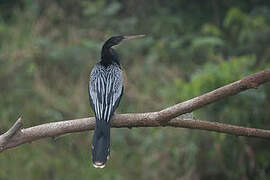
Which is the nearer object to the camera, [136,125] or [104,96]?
[136,125]

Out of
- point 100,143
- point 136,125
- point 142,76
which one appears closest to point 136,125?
point 136,125

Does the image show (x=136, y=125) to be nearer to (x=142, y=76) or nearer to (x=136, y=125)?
(x=136, y=125)

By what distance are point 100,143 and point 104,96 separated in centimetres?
55

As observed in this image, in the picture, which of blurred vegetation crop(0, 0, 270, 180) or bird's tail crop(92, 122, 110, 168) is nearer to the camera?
bird's tail crop(92, 122, 110, 168)

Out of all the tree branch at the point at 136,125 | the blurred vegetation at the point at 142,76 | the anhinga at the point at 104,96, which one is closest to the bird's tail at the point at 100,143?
the anhinga at the point at 104,96

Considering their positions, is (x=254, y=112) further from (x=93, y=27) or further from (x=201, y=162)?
(x=93, y=27)

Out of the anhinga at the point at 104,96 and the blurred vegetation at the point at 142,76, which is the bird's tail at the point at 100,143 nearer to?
the anhinga at the point at 104,96

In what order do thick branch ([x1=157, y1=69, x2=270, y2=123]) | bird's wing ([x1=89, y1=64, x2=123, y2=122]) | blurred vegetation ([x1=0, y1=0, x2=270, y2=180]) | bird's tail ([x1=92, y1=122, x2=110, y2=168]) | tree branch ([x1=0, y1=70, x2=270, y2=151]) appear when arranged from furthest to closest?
blurred vegetation ([x1=0, y1=0, x2=270, y2=180]), bird's wing ([x1=89, y1=64, x2=123, y2=122]), bird's tail ([x1=92, y1=122, x2=110, y2=168]), tree branch ([x1=0, y1=70, x2=270, y2=151]), thick branch ([x1=157, y1=69, x2=270, y2=123])

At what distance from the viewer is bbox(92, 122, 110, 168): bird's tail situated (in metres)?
3.36

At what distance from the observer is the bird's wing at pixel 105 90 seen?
3594 millimetres

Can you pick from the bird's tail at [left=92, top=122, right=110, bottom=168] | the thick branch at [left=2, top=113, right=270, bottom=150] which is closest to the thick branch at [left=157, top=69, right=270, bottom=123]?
the thick branch at [left=2, top=113, right=270, bottom=150]

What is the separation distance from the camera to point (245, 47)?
754cm

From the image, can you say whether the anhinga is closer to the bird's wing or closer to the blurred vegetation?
the bird's wing

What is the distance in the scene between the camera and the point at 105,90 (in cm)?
393
